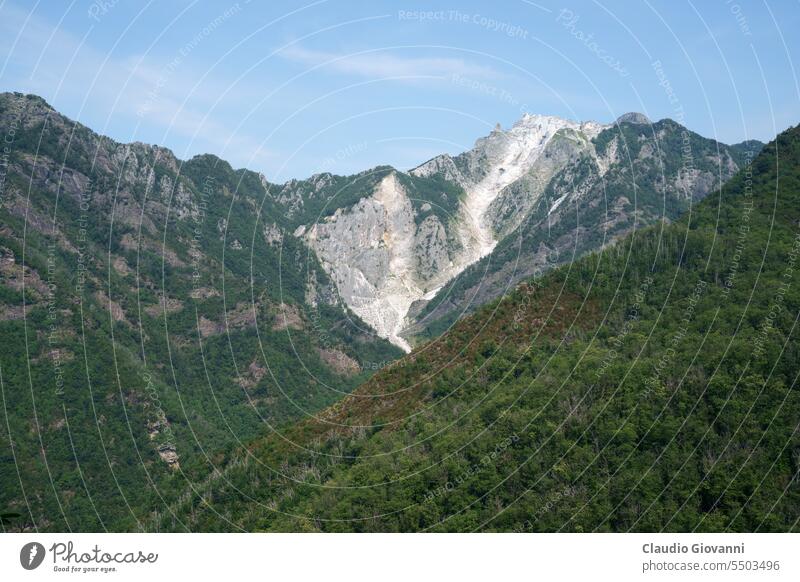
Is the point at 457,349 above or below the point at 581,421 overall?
above

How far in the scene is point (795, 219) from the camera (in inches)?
4419

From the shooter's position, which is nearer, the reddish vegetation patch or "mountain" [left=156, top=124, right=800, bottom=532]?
"mountain" [left=156, top=124, right=800, bottom=532]

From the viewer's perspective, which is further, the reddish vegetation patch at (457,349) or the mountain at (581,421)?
the reddish vegetation patch at (457,349)

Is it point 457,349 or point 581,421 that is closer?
point 581,421

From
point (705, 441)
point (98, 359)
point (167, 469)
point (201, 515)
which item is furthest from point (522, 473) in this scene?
point (98, 359)

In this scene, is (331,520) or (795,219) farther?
(795,219)

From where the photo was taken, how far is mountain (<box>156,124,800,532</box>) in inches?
2960

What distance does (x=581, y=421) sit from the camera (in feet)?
273

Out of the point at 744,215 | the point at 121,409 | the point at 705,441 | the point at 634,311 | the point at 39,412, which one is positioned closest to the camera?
the point at 705,441

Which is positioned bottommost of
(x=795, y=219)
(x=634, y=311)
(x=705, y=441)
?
(x=705, y=441)

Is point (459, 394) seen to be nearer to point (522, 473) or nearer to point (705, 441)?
point (522, 473)

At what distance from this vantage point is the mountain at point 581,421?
247ft
